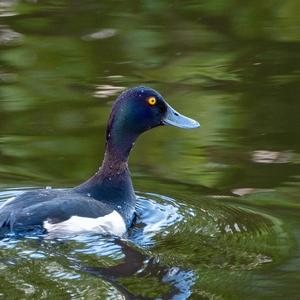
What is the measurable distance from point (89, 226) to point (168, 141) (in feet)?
8.09

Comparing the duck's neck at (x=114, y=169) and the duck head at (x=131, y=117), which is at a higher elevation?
the duck head at (x=131, y=117)

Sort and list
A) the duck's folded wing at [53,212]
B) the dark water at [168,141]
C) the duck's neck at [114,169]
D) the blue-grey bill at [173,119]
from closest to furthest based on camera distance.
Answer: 1. the dark water at [168,141]
2. the duck's folded wing at [53,212]
3. the duck's neck at [114,169]
4. the blue-grey bill at [173,119]

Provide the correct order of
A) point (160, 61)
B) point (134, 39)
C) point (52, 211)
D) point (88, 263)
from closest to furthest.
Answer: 1. point (88, 263)
2. point (52, 211)
3. point (160, 61)
4. point (134, 39)

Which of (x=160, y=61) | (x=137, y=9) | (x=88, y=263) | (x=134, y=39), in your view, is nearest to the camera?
(x=88, y=263)

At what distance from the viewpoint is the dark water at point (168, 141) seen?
7.61 m

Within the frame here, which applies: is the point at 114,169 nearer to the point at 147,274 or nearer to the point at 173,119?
the point at 173,119

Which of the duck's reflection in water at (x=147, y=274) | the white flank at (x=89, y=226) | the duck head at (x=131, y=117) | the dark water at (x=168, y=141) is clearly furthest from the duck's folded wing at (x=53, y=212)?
the duck head at (x=131, y=117)

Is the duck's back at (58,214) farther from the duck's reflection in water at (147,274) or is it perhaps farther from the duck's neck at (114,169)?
the duck's reflection in water at (147,274)

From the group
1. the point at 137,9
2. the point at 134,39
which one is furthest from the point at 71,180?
the point at 137,9

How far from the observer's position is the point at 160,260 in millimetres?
7848

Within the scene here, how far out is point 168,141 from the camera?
10680 millimetres

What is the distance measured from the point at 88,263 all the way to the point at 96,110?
376 centimetres

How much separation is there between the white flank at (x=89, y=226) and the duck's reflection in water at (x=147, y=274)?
451mm

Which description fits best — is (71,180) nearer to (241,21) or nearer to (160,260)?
(160,260)
